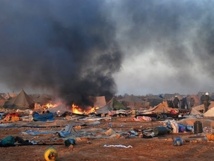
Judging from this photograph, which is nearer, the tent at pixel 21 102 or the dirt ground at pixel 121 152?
the dirt ground at pixel 121 152

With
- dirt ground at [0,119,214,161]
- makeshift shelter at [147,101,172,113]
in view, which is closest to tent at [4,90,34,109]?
makeshift shelter at [147,101,172,113]

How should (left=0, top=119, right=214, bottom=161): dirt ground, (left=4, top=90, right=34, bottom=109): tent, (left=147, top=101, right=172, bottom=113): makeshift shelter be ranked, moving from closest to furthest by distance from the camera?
(left=0, top=119, right=214, bottom=161): dirt ground
(left=147, top=101, right=172, bottom=113): makeshift shelter
(left=4, top=90, right=34, bottom=109): tent

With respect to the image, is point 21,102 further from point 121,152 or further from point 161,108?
point 121,152

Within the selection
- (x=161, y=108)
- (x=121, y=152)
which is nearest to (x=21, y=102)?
(x=161, y=108)

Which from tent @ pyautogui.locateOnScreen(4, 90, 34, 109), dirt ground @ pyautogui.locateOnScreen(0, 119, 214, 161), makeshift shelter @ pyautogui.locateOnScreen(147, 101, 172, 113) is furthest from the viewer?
tent @ pyautogui.locateOnScreen(4, 90, 34, 109)

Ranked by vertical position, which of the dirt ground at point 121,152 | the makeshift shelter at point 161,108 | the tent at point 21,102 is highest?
the tent at point 21,102

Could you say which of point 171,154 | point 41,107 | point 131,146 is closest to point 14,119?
point 41,107

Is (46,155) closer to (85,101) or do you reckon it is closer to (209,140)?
(209,140)

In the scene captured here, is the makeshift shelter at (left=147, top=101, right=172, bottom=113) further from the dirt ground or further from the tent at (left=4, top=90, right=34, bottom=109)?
the dirt ground

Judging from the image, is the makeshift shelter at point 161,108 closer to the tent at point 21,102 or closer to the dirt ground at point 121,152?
the tent at point 21,102

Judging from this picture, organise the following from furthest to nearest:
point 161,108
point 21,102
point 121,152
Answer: point 21,102, point 161,108, point 121,152

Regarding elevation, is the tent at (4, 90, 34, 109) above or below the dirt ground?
above

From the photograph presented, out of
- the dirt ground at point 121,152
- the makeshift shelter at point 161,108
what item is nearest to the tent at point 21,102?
the makeshift shelter at point 161,108

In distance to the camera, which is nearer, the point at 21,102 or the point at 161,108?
the point at 161,108
